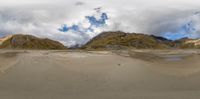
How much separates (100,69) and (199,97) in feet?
24.3

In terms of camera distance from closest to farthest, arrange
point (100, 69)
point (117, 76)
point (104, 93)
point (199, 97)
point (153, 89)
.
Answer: point (199, 97)
point (104, 93)
point (153, 89)
point (117, 76)
point (100, 69)

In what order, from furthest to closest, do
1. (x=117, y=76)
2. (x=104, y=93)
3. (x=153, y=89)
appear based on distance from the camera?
(x=117, y=76) < (x=153, y=89) < (x=104, y=93)

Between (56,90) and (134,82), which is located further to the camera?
(134,82)

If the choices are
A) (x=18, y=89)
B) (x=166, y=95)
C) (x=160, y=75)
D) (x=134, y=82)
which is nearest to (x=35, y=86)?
(x=18, y=89)

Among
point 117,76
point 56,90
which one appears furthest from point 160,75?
point 56,90

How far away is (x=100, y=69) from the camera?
17609 mm

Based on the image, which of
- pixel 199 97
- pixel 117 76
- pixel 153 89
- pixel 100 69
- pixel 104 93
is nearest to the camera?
pixel 199 97

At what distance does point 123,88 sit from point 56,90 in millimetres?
2426

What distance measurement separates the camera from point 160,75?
51.8ft

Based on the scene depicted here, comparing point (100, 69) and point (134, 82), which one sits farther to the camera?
point (100, 69)

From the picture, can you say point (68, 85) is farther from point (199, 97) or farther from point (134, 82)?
point (199, 97)

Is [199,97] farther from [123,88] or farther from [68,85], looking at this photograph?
[68,85]

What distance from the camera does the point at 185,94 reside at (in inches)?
454

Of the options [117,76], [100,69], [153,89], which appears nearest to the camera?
[153,89]
